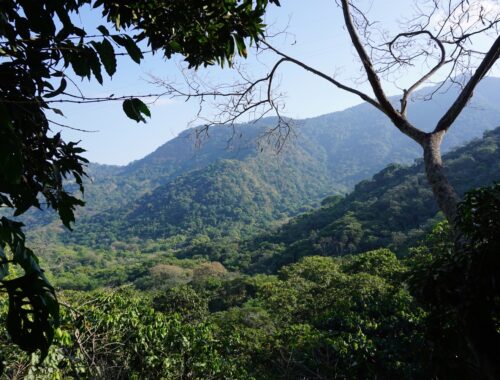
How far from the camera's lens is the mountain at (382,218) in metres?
33.4

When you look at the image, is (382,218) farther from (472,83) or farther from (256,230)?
(256,230)

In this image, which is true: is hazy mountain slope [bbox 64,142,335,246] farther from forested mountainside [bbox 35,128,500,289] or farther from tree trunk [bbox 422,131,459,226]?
tree trunk [bbox 422,131,459,226]

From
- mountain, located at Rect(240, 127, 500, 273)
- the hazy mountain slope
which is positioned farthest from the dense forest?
the hazy mountain slope

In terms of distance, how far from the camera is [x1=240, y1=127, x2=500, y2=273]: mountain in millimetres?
33438

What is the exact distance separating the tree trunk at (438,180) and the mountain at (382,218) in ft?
80.2

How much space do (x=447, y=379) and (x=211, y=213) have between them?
8078cm

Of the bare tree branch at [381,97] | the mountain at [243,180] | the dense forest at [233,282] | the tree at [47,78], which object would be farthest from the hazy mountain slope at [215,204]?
the tree at [47,78]

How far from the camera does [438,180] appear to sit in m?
2.49

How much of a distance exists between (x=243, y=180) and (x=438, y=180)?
91.3 meters

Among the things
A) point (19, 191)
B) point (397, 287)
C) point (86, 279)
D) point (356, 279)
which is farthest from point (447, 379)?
point (86, 279)

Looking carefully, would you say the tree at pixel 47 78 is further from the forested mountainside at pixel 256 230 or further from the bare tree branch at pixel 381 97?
the forested mountainside at pixel 256 230

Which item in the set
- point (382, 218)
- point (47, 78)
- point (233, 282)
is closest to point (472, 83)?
point (47, 78)

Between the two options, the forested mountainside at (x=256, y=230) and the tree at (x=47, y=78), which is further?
the forested mountainside at (x=256, y=230)

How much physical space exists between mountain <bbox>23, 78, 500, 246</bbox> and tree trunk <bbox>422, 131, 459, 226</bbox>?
152 ft
